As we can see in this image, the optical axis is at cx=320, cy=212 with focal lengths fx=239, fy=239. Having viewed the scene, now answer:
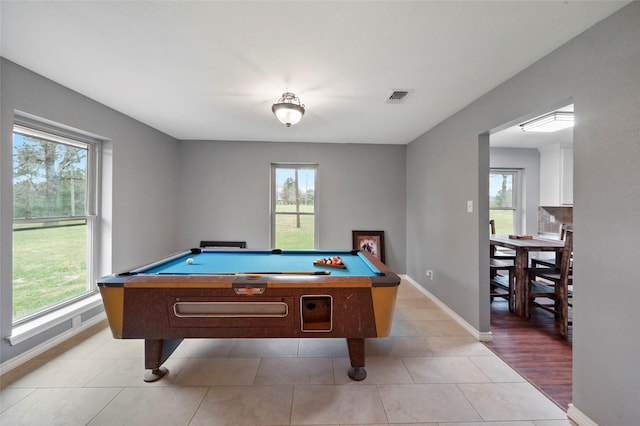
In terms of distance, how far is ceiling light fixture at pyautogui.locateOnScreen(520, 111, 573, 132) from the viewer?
9.00ft

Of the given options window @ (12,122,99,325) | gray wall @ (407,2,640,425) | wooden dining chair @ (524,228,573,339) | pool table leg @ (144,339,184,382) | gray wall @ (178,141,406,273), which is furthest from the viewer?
gray wall @ (178,141,406,273)

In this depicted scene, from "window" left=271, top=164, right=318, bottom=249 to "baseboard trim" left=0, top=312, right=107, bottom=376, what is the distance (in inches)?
102

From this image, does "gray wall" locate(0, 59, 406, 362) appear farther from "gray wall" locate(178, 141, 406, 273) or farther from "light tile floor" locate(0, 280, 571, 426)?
"light tile floor" locate(0, 280, 571, 426)

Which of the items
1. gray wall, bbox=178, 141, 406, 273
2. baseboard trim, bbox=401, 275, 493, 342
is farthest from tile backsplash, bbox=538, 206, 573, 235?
baseboard trim, bbox=401, 275, 493, 342

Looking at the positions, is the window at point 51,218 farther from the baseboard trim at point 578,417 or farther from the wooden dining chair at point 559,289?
the wooden dining chair at point 559,289

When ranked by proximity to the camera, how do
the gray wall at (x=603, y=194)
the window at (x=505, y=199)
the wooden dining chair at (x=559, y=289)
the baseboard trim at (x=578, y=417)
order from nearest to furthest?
the gray wall at (x=603, y=194), the baseboard trim at (x=578, y=417), the wooden dining chair at (x=559, y=289), the window at (x=505, y=199)

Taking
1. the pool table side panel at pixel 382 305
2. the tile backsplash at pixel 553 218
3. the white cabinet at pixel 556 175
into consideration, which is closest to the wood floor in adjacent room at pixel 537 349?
the pool table side panel at pixel 382 305

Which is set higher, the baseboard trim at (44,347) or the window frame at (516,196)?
the window frame at (516,196)

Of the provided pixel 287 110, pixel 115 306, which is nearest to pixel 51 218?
pixel 115 306

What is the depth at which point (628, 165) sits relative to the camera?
4.25ft

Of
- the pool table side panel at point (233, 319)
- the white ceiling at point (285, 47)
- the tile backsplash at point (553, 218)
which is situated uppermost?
the white ceiling at point (285, 47)

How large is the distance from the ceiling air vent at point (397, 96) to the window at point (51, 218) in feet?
11.0

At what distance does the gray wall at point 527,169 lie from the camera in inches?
187

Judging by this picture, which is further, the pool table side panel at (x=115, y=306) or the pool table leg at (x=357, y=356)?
the pool table leg at (x=357, y=356)
